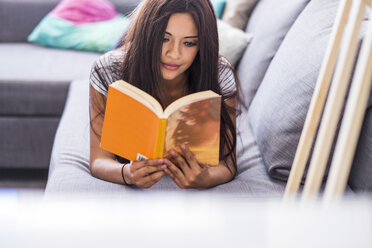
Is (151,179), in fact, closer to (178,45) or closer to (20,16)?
(178,45)

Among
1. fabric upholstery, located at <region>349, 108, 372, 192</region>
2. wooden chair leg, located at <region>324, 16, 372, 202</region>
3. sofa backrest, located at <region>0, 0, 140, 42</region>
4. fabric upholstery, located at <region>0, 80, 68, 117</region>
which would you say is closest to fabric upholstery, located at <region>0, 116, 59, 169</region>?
fabric upholstery, located at <region>0, 80, 68, 117</region>

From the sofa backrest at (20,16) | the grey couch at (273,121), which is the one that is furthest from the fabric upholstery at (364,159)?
the sofa backrest at (20,16)

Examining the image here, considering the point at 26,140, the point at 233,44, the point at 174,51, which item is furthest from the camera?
the point at 26,140

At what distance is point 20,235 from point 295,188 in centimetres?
60

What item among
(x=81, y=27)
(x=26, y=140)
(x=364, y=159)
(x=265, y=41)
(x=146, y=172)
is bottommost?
(x=26, y=140)

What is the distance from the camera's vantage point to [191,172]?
105 cm

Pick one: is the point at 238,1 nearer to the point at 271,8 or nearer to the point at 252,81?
the point at 271,8

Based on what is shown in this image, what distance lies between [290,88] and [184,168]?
38cm

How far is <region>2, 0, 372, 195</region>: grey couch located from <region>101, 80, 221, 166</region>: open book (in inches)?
6.2

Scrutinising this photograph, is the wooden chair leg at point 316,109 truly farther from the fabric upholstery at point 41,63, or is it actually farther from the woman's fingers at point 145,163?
the fabric upholstery at point 41,63

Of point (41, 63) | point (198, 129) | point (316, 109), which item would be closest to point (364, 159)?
point (316, 109)

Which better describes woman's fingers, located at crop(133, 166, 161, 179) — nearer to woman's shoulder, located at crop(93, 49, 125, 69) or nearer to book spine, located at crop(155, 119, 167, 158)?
book spine, located at crop(155, 119, 167, 158)

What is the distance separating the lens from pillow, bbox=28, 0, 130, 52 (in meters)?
2.28

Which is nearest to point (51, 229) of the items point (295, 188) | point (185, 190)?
point (295, 188)
